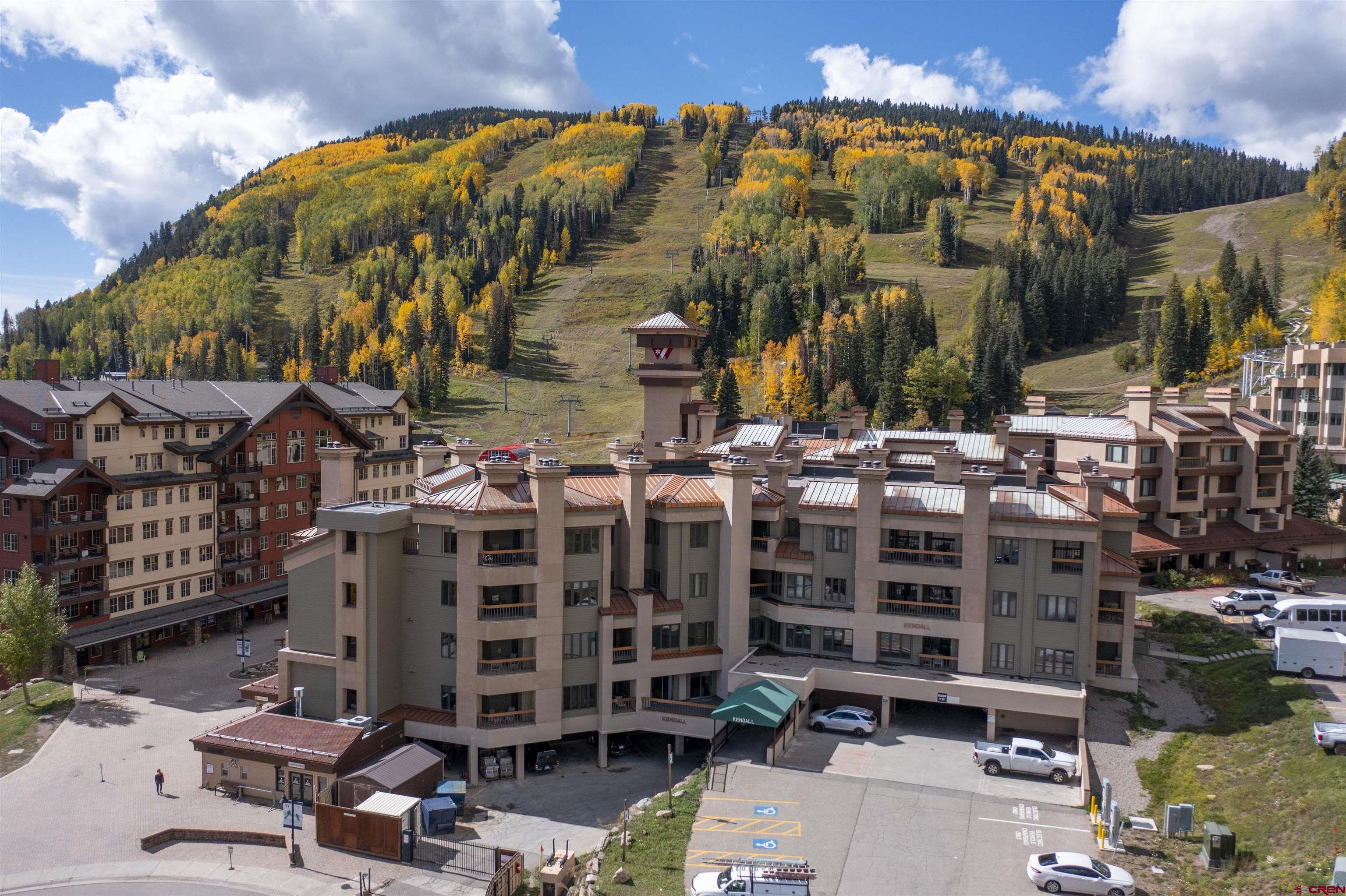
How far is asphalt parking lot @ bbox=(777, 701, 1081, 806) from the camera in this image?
128ft

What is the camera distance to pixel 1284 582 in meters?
69.4

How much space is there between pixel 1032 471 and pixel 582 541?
27.0 metres

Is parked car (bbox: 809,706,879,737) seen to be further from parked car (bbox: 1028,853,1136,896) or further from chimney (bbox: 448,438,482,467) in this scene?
chimney (bbox: 448,438,482,467)

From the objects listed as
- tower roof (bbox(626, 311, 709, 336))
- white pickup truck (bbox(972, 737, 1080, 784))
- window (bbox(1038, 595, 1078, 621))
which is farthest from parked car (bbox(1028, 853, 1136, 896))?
tower roof (bbox(626, 311, 709, 336))

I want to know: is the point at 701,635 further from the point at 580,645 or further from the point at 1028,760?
the point at 1028,760

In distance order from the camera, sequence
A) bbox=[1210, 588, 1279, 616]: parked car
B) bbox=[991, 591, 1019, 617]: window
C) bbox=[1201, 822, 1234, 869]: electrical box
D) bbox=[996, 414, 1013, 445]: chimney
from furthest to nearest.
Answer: bbox=[996, 414, 1013, 445]: chimney
bbox=[1210, 588, 1279, 616]: parked car
bbox=[991, 591, 1019, 617]: window
bbox=[1201, 822, 1234, 869]: electrical box

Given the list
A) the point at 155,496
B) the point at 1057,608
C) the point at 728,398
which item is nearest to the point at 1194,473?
the point at 1057,608

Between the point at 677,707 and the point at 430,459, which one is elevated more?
the point at 430,459

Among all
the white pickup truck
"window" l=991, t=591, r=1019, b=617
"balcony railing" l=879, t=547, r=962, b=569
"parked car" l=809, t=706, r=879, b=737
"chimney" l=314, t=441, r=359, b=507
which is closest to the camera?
the white pickup truck

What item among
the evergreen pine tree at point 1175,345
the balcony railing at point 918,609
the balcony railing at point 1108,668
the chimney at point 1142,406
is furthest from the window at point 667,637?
the evergreen pine tree at point 1175,345

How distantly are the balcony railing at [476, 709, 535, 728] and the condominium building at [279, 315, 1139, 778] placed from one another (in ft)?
0.24

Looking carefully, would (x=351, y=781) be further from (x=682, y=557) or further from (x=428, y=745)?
(x=682, y=557)

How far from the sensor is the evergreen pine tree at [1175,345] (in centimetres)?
13462

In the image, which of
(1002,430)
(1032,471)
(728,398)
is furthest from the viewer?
(728,398)
